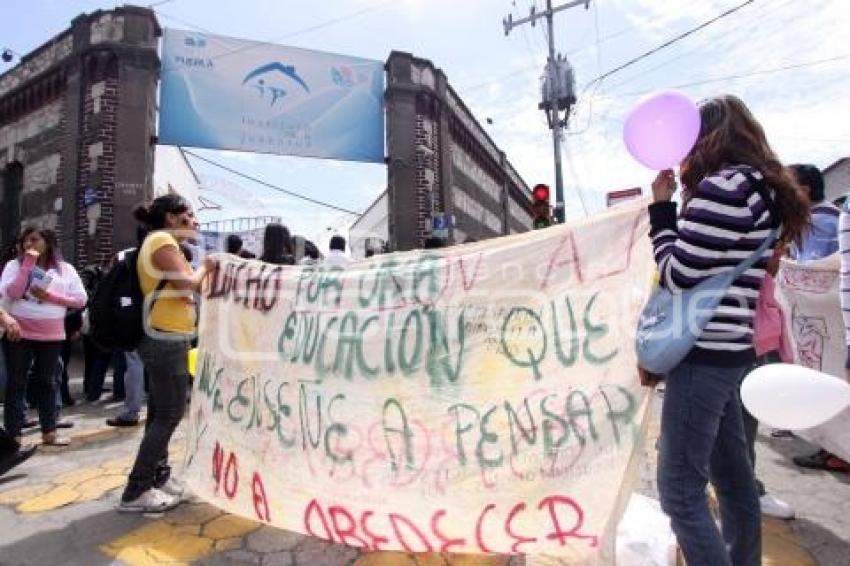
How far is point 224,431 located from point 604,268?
1.93 meters

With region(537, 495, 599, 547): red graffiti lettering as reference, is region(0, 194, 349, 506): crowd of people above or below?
above

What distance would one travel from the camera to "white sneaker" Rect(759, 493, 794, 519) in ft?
9.56

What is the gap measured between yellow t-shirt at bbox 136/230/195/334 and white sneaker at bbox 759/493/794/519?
3022 mm

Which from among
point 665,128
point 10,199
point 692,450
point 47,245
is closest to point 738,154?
point 665,128

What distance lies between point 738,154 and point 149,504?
3.06 m

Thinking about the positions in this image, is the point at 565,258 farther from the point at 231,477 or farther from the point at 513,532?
the point at 231,477

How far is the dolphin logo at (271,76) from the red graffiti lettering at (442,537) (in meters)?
11.1

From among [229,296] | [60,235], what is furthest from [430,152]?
[229,296]

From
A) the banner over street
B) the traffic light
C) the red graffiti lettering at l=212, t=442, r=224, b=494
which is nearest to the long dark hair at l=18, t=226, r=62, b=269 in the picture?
the red graffiti lettering at l=212, t=442, r=224, b=494

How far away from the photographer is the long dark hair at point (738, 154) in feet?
5.79

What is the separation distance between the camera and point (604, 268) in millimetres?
2369

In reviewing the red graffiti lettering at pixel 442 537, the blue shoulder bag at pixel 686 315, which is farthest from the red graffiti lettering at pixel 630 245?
the red graffiti lettering at pixel 442 537

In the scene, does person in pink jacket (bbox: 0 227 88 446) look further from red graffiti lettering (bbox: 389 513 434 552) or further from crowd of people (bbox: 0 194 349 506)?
red graffiti lettering (bbox: 389 513 434 552)

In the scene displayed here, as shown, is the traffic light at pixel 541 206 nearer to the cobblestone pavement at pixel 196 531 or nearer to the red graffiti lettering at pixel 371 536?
the cobblestone pavement at pixel 196 531
